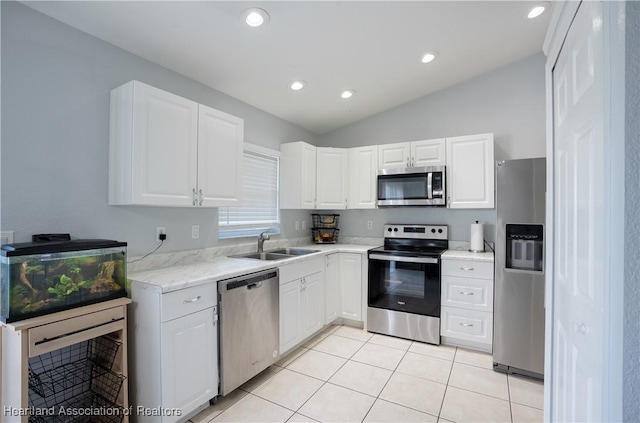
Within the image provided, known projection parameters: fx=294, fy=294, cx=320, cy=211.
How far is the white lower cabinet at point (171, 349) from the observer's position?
5.75 ft

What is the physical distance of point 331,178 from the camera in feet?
12.8

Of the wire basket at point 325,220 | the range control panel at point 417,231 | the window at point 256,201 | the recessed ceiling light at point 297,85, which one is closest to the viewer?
the recessed ceiling light at point 297,85

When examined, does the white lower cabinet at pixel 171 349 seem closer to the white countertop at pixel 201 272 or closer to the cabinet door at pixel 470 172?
the white countertop at pixel 201 272

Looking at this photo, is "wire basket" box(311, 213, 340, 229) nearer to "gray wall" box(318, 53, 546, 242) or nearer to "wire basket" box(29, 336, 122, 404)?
"gray wall" box(318, 53, 546, 242)

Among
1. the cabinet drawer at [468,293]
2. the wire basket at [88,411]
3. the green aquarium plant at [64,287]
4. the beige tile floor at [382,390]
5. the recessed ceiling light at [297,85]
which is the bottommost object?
the beige tile floor at [382,390]

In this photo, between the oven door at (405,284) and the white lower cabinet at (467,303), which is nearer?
the white lower cabinet at (467,303)

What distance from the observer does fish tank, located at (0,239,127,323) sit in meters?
1.41

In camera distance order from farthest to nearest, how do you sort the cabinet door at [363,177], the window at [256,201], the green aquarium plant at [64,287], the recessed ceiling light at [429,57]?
the cabinet door at [363,177] → the window at [256,201] → the recessed ceiling light at [429,57] → the green aquarium plant at [64,287]

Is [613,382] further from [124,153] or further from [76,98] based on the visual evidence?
[76,98]

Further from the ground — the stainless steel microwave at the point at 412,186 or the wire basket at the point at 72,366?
the stainless steel microwave at the point at 412,186

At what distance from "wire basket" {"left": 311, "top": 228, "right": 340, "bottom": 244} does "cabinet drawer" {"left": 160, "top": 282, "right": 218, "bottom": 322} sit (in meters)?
2.20

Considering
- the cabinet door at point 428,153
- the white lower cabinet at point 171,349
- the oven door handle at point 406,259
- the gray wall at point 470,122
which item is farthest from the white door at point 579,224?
the gray wall at point 470,122

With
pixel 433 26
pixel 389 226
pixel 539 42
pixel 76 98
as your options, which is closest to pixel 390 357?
pixel 389 226

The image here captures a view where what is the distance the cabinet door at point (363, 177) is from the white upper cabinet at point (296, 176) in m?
0.55
